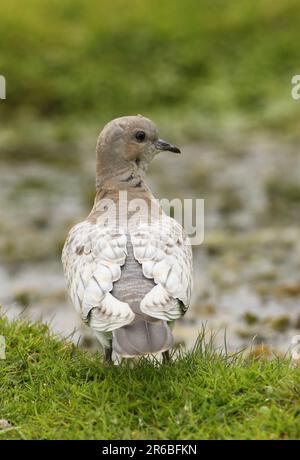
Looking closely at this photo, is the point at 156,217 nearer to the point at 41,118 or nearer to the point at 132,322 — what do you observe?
the point at 132,322

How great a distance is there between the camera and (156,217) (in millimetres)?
6992

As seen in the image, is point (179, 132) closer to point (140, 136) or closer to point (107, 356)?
point (140, 136)

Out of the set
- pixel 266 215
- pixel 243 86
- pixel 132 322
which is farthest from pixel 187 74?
pixel 132 322

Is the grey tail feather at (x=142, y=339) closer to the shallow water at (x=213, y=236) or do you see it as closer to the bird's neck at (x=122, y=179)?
the bird's neck at (x=122, y=179)

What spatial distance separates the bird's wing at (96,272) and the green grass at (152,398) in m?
0.47

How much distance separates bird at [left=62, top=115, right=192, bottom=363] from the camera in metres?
5.88

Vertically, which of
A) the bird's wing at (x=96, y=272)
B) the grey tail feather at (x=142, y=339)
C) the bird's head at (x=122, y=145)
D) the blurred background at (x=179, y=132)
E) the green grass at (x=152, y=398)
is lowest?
the green grass at (x=152, y=398)

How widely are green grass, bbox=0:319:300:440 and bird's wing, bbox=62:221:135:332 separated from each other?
1.55ft

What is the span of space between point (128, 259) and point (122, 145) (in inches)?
53.1

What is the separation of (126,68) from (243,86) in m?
2.46

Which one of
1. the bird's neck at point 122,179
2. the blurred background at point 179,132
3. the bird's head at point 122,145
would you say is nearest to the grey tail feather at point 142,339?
the bird's neck at point 122,179

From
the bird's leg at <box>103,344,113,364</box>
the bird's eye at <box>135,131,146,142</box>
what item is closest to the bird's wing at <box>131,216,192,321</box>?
the bird's leg at <box>103,344,113,364</box>

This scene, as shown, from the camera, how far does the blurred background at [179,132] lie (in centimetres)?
1112

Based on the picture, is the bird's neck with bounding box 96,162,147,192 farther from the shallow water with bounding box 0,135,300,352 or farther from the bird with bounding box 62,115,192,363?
the shallow water with bounding box 0,135,300,352
